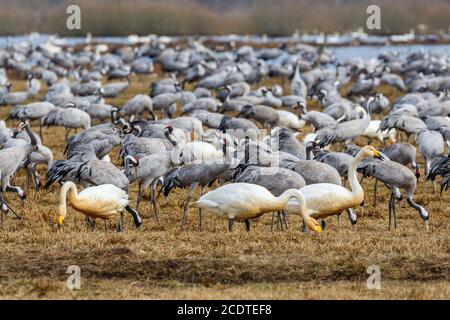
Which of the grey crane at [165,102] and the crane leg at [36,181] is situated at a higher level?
the grey crane at [165,102]

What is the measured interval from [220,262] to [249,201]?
1064mm

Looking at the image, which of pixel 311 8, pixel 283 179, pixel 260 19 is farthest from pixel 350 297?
pixel 311 8

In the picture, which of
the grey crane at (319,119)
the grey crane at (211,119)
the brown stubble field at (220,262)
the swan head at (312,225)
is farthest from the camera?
the grey crane at (319,119)

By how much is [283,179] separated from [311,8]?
61.4m

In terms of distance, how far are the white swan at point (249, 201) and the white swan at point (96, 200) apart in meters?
0.84

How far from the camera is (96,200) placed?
8.02 meters

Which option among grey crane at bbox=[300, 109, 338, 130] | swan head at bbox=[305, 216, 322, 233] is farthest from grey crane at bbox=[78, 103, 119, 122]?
swan head at bbox=[305, 216, 322, 233]

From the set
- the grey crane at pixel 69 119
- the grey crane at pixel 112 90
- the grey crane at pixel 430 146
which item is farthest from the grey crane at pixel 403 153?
the grey crane at pixel 112 90

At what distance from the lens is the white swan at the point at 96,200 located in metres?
7.84

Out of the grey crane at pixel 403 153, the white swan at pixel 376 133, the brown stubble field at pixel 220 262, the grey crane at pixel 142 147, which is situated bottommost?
the brown stubble field at pixel 220 262

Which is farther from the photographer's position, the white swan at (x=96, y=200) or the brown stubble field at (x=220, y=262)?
the white swan at (x=96, y=200)

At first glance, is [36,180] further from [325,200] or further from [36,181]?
[325,200]

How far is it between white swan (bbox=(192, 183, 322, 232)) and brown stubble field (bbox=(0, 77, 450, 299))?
19 centimetres

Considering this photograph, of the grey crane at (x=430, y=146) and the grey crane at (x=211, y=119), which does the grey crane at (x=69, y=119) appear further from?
the grey crane at (x=430, y=146)
